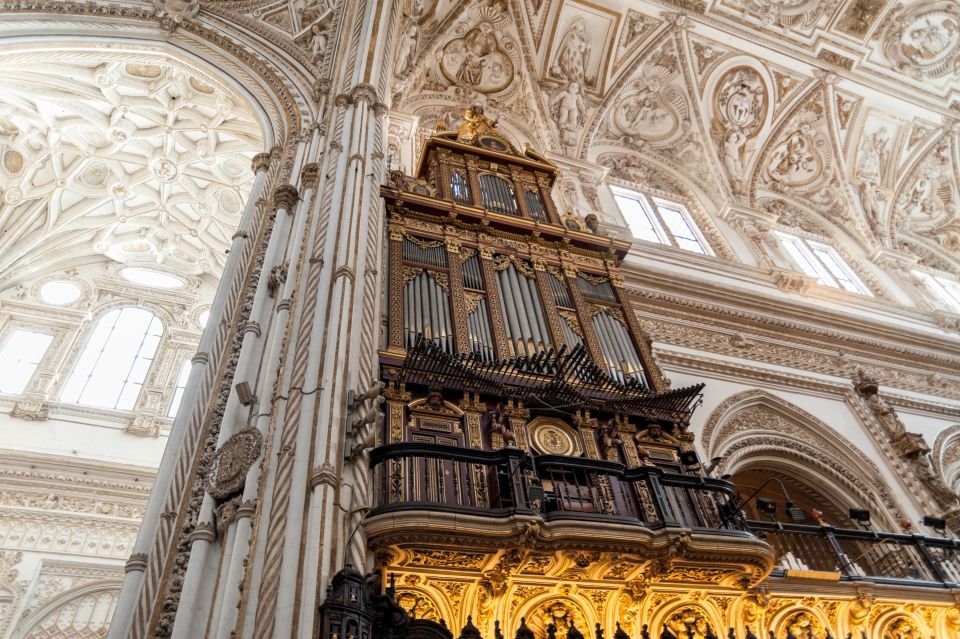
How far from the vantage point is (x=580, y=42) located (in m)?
17.4

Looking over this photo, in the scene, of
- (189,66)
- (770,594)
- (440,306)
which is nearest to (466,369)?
(440,306)

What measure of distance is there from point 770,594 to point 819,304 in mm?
8509

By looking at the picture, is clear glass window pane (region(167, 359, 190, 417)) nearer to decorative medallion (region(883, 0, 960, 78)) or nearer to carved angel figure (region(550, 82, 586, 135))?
carved angel figure (region(550, 82, 586, 135))

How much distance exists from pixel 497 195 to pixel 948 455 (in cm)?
936

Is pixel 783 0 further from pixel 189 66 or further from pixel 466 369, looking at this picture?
pixel 466 369

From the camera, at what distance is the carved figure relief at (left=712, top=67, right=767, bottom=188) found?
1820cm

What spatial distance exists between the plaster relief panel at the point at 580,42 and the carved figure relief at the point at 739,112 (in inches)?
133

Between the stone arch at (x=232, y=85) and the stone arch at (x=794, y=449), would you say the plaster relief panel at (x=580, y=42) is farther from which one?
the stone arch at (x=794, y=449)

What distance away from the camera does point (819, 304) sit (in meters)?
14.0

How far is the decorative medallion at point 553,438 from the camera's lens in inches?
298

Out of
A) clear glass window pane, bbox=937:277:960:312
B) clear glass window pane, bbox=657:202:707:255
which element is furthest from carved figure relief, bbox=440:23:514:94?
clear glass window pane, bbox=937:277:960:312

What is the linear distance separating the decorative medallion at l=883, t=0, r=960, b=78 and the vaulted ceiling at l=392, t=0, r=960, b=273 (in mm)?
41

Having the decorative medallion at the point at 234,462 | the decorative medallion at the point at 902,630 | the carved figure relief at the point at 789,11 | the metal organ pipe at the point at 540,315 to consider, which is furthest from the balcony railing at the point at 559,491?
the carved figure relief at the point at 789,11

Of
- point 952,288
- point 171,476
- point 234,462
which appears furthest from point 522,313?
point 952,288
